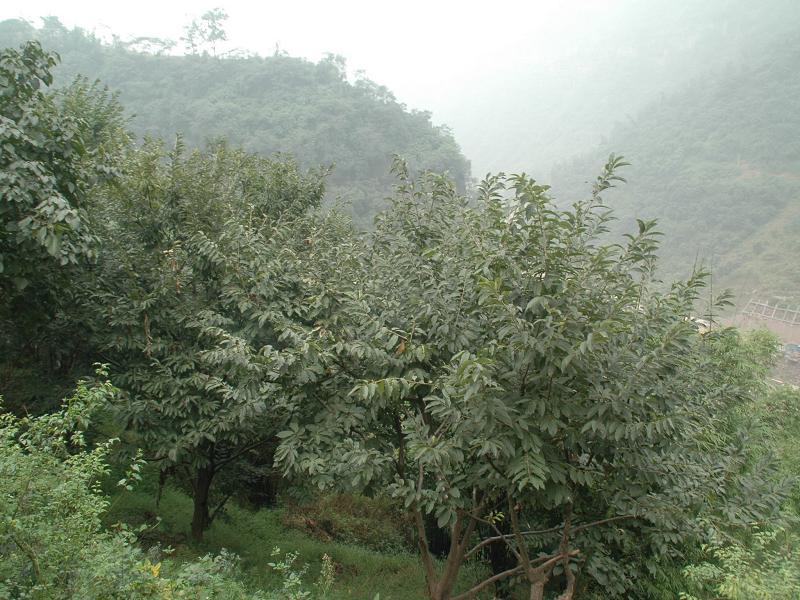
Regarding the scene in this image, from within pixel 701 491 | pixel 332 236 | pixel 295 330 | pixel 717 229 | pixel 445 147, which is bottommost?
pixel 701 491

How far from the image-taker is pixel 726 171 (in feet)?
183

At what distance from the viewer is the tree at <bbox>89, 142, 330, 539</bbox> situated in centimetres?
571

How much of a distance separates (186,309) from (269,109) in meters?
46.2

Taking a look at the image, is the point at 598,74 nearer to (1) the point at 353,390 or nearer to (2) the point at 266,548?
(2) the point at 266,548

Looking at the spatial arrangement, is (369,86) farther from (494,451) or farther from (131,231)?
(494,451)

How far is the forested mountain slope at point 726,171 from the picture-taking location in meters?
44.0

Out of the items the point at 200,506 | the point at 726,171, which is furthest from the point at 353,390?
the point at 726,171

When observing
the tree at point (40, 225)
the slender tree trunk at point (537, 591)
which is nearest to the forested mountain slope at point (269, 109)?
the tree at point (40, 225)

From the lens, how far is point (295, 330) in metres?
4.96

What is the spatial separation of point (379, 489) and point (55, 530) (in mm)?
2560

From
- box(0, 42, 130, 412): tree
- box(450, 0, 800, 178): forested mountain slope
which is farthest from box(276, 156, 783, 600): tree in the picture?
box(450, 0, 800, 178): forested mountain slope

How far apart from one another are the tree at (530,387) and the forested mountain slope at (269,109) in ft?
111

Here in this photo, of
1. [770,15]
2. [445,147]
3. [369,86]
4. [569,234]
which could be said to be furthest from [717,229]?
[770,15]

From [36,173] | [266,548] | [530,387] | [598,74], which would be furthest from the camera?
[598,74]
